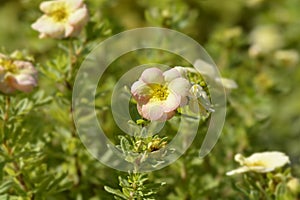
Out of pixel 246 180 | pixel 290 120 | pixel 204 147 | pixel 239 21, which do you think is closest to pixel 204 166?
pixel 204 147

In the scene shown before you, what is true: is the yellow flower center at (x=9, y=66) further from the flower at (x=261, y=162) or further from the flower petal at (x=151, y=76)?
the flower at (x=261, y=162)

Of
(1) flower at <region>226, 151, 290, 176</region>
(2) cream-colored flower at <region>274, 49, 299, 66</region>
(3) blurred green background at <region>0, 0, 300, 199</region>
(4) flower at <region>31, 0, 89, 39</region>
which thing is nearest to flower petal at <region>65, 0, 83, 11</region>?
(4) flower at <region>31, 0, 89, 39</region>

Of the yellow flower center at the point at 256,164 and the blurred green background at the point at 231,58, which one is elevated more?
the blurred green background at the point at 231,58

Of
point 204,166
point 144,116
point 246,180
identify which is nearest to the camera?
point 144,116

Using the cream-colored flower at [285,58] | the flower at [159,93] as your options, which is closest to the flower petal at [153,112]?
the flower at [159,93]

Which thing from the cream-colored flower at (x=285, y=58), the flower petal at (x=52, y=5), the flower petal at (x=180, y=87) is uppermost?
the flower petal at (x=52, y=5)

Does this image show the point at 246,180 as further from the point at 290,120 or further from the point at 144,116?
the point at 290,120
